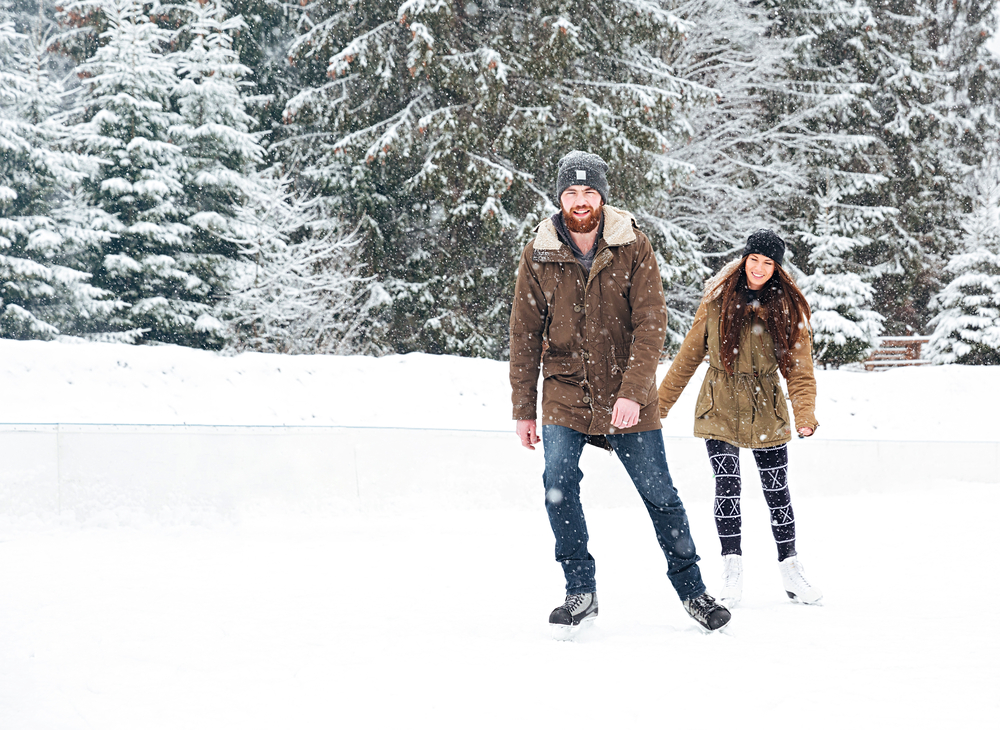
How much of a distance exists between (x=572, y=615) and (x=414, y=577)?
→ 1.55m

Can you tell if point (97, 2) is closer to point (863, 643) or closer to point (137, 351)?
point (137, 351)

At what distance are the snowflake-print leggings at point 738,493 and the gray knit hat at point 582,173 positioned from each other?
4.37 feet

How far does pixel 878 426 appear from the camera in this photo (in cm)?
1055

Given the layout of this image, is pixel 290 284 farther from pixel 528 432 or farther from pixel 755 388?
pixel 528 432

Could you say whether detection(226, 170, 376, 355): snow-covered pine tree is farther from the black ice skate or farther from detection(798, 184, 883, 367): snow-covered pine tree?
the black ice skate

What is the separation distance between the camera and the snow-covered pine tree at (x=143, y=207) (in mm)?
12195

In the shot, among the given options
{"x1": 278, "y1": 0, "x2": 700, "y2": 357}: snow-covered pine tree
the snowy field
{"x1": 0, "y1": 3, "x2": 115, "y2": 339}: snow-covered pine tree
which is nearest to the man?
the snowy field

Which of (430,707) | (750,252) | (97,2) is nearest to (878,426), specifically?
(750,252)

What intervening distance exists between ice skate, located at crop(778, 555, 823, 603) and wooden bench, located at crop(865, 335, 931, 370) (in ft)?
59.7

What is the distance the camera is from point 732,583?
419cm

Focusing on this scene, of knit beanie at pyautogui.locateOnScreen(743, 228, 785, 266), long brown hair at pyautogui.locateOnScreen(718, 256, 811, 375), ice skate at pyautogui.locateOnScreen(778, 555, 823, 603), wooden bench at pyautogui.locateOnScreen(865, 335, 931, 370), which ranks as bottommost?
wooden bench at pyautogui.locateOnScreen(865, 335, 931, 370)

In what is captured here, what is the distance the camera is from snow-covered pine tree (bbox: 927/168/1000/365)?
17.9 meters

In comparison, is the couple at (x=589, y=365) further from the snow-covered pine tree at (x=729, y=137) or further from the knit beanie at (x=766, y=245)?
the snow-covered pine tree at (x=729, y=137)

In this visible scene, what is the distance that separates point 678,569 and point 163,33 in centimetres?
1289
